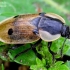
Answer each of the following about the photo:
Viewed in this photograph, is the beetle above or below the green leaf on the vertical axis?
above

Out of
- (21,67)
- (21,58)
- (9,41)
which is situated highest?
(9,41)

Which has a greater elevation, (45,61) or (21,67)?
(45,61)

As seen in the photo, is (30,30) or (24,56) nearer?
(30,30)

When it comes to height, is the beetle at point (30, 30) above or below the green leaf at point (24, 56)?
above

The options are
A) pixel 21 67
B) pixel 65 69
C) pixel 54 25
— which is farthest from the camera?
pixel 21 67

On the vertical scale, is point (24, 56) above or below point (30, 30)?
below

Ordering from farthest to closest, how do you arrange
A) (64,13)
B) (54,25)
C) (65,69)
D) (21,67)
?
(64,13) → (21,67) → (54,25) → (65,69)

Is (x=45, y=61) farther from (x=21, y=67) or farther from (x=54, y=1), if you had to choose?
(x=54, y=1)

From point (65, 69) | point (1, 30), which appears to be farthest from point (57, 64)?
point (1, 30)
